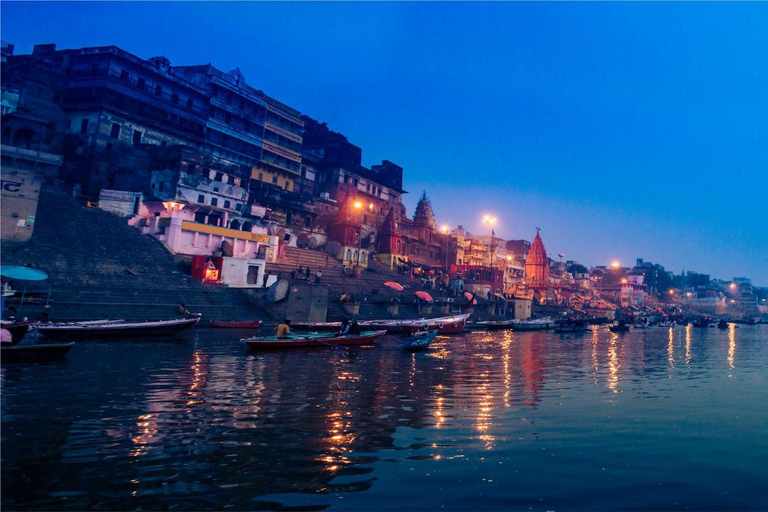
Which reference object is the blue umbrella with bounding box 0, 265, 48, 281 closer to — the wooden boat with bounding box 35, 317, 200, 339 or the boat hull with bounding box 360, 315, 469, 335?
the wooden boat with bounding box 35, 317, 200, 339

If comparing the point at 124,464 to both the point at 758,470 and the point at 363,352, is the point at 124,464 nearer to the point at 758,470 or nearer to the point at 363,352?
the point at 758,470

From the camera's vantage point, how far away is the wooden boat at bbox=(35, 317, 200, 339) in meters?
19.4

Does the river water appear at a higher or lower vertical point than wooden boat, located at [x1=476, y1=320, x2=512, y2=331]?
lower

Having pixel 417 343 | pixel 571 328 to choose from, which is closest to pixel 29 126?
pixel 417 343

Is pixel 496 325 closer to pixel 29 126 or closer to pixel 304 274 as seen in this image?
pixel 304 274

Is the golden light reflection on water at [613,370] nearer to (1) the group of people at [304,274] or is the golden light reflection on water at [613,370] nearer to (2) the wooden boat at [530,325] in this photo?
(2) the wooden boat at [530,325]

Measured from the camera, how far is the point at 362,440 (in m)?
8.23

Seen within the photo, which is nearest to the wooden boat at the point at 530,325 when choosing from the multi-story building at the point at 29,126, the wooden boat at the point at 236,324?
the wooden boat at the point at 236,324

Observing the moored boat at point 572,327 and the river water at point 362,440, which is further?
the moored boat at point 572,327

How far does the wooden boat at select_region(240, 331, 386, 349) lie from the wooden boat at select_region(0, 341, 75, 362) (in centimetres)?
658

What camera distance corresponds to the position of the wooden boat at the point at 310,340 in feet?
67.5

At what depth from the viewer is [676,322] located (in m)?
85.3

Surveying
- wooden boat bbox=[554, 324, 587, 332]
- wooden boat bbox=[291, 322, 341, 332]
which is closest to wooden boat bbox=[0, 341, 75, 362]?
wooden boat bbox=[291, 322, 341, 332]

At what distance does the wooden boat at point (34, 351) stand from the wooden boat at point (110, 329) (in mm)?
3722
